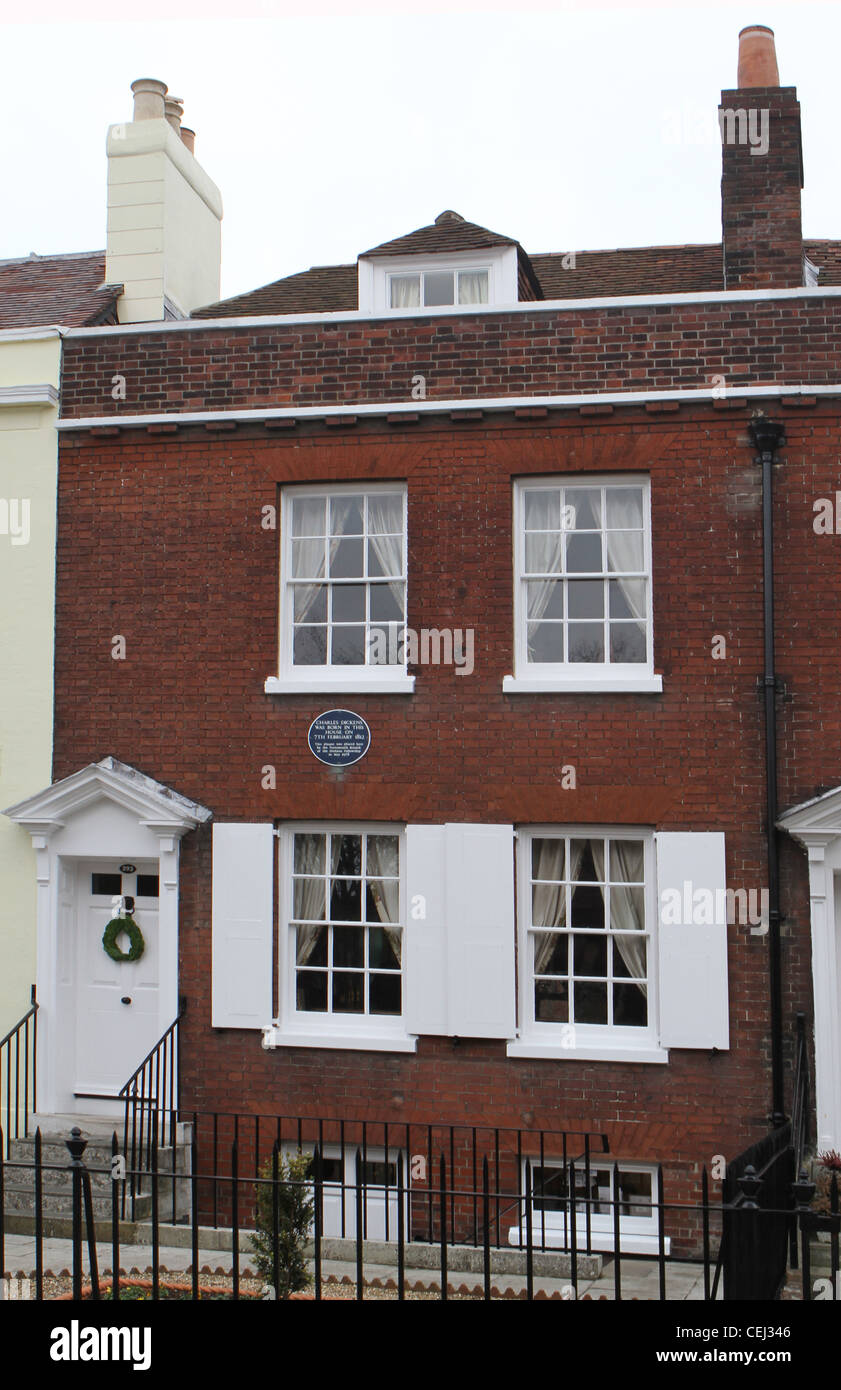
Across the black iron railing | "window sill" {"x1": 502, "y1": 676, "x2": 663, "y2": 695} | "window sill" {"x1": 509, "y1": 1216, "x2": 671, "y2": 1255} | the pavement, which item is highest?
"window sill" {"x1": 502, "y1": 676, "x2": 663, "y2": 695}

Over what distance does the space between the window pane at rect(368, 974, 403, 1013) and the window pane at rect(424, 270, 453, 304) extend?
642 centimetres

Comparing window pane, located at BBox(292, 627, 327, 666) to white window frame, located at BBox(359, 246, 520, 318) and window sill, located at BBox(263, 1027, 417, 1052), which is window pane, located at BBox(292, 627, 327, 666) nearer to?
white window frame, located at BBox(359, 246, 520, 318)

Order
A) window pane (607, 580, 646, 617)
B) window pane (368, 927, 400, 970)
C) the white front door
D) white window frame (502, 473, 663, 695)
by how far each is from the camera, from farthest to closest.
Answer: the white front door, window pane (368, 927, 400, 970), window pane (607, 580, 646, 617), white window frame (502, 473, 663, 695)

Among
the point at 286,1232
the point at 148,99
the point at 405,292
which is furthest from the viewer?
the point at 148,99

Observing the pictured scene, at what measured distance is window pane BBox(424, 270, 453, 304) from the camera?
494 inches

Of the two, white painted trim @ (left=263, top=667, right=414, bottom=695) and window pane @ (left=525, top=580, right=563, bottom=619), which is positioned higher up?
window pane @ (left=525, top=580, right=563, bottom=619)

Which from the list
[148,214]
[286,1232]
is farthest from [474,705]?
[148,214]

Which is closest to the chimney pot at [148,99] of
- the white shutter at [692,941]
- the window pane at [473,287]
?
the window pane at [473,287]

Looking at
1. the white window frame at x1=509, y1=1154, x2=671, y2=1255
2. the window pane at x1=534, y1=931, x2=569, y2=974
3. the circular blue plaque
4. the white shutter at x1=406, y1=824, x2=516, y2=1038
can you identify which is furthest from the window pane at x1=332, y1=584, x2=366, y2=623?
the white window frame at x1=509, y1=1154, x2=671, y2=1255

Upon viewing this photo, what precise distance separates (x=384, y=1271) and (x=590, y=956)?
10.2 ft

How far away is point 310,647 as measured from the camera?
11.8m

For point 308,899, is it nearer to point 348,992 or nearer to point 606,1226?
point 348,992

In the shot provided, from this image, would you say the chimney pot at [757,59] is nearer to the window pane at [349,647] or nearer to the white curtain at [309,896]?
the window pane at [349,647]
